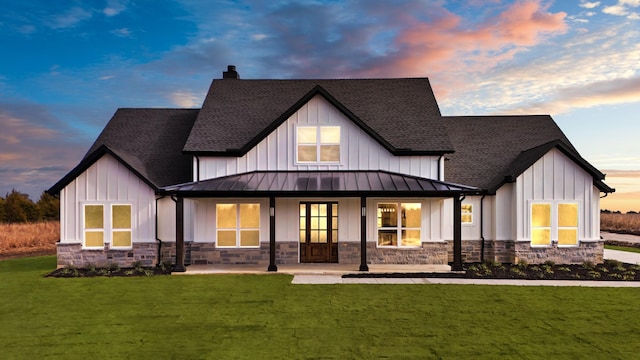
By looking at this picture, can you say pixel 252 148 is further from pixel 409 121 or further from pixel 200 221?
pixel 409 121

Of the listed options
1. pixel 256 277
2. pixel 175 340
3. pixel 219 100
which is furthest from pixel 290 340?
pixel 219 100

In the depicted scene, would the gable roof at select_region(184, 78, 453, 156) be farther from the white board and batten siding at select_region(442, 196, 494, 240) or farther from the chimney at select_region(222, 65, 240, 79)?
the white board and batten siding at select_region(442, 196, 494, 240)

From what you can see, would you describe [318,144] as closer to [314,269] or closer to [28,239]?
[314,269]

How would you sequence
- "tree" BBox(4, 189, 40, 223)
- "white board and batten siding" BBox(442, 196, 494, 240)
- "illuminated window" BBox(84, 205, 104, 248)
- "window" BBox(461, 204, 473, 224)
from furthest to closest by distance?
"tree" BBox(4, 189, 40, 223) → "window" BBox(461, 204, 473, 224) → "white board and batten siding" BBox(442, 196, 494, 240) → "illuminated window" BBox(84, 205, 104, 248)

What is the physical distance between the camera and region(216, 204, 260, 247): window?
55.2 ft

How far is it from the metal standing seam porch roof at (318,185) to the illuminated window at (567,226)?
14.2ft

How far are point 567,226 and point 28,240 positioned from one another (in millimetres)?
28817

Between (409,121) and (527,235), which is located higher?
(409,121)

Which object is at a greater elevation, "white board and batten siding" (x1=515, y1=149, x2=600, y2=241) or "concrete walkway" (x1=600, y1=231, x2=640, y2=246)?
"white board and batten siding" (x1=515, y1=149, x2=600, y2=241)

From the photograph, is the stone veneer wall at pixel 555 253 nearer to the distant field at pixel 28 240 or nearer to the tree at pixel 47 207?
the distant field at pixel 28 240

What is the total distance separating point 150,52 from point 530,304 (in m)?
20.7

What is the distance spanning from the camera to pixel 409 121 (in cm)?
1886

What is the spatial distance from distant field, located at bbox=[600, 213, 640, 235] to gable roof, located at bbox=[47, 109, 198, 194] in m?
34.2

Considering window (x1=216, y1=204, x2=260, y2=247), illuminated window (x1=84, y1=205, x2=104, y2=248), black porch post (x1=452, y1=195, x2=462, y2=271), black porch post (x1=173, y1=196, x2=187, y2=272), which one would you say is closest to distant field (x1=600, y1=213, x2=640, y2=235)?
black porch post (x1=452, y1=195, x2=462, y2=271)
